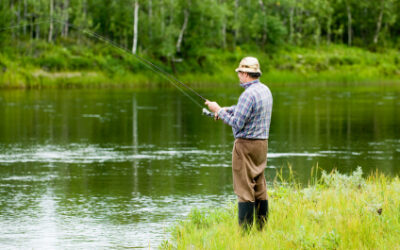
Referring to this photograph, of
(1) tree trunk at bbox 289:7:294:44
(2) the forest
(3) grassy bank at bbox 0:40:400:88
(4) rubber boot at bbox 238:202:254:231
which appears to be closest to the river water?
(4) rubber boot at bbox 238:202:254:231

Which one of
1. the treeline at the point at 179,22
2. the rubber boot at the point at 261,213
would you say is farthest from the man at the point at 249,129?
the treeline at the point at 179,22

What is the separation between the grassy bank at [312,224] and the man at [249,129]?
46 centimetres

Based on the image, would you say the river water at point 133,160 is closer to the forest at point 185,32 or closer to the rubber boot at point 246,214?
the rubber boot at point 246,214

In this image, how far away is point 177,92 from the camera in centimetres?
4350

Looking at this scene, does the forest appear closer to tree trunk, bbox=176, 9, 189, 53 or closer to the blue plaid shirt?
tree trunk, bbox=176, 9, 189, 53

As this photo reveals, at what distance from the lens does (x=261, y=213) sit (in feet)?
25.4

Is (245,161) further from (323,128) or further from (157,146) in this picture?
(323,128)

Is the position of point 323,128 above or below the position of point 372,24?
below

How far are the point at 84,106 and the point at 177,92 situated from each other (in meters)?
12.8

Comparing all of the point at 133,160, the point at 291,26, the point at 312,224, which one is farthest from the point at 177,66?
the point at 312,224

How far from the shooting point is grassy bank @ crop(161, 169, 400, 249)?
685 centimetres

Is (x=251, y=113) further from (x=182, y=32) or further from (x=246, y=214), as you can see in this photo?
(x=182, y=32)

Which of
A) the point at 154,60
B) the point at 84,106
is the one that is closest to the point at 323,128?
the point at 84,106

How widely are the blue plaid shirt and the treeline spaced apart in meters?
39.2
